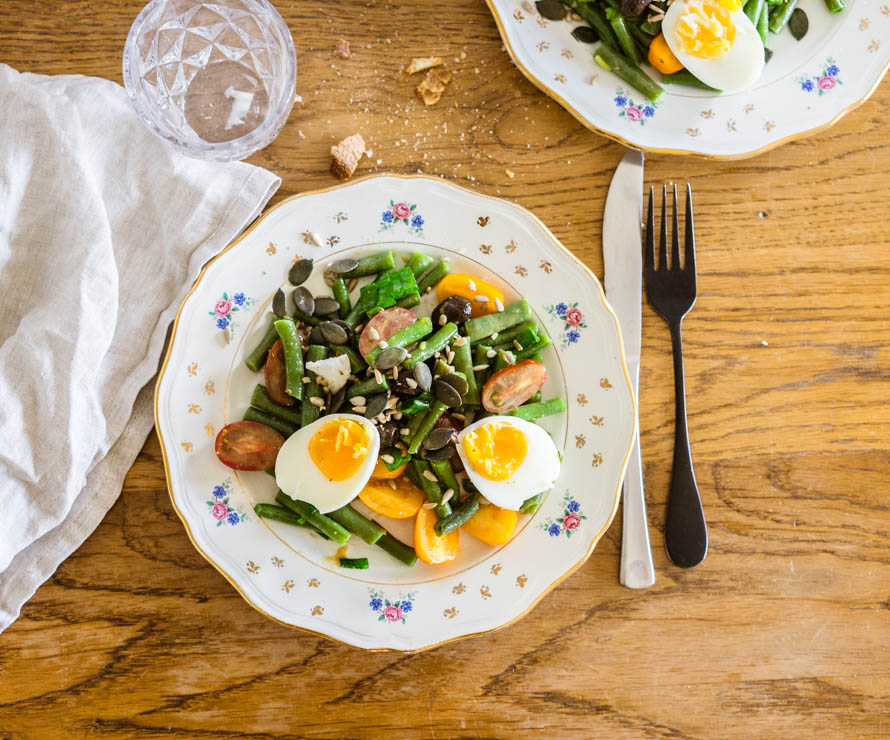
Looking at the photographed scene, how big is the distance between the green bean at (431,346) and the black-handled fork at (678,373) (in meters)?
0.50

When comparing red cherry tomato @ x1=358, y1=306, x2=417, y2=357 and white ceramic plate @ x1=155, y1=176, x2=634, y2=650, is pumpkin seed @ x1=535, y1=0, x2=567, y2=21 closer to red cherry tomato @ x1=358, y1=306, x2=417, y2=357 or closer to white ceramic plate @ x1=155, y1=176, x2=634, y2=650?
white ceramic plate @ x1=155, y1=176, x2=634, y2=650

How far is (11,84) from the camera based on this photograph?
1667 mm

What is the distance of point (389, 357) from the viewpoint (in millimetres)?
1554

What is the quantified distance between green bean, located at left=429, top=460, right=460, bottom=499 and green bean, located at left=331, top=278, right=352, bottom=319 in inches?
15.4

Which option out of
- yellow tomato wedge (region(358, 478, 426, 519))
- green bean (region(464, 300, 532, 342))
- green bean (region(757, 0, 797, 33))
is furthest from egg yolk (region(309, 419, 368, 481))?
green bean (region(757, 0, 797, 33))

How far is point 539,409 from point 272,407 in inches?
23.4

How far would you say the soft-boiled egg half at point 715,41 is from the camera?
163 cm

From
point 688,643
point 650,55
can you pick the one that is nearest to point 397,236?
point 650,55

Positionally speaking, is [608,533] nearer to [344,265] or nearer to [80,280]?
[344,265]

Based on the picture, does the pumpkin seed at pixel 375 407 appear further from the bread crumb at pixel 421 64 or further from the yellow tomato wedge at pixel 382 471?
the bread crumb at pixel 421 64

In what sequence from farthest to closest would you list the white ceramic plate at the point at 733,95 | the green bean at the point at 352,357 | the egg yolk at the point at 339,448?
1. the white ceramic plate at the point at 733,95
2. the green bean at the point at 352,357
3. the egg yolk at the point at 339,448

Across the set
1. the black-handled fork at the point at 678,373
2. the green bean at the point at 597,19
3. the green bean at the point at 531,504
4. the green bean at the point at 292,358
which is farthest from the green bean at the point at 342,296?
the green bean at the point at 597,19

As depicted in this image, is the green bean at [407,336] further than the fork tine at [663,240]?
No

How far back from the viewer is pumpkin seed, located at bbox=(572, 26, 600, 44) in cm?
173
